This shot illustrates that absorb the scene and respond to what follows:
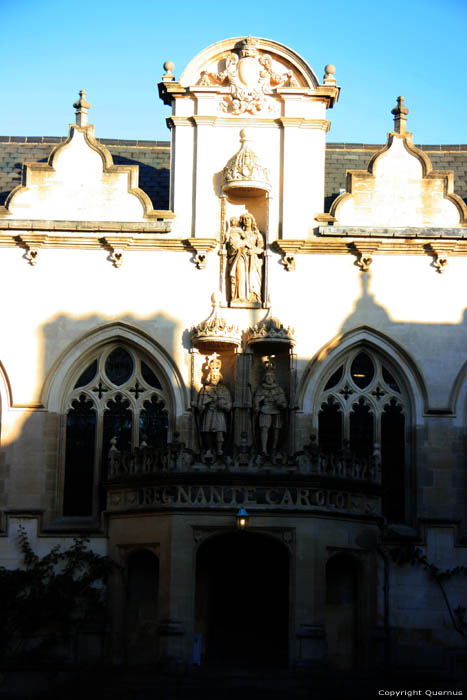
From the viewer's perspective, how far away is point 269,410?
2911cm

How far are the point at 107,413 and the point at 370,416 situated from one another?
567cm

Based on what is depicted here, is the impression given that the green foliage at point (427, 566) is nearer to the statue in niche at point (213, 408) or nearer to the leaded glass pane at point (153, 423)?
the statue in niche at point (213, 408)

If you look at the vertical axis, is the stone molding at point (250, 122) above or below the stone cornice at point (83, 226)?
above

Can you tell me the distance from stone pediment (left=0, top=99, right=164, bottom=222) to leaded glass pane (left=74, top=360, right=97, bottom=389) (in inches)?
128

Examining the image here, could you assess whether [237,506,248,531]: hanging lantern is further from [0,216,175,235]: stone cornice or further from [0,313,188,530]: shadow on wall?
[0,216,175,235]: stone cornice

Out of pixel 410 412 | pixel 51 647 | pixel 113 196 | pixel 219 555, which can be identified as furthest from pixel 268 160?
pixel 51 647

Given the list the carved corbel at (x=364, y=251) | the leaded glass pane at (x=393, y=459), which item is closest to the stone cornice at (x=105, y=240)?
the carved corbel at (x=364, y=251)

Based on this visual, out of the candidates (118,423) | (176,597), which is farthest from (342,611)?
(118,423)

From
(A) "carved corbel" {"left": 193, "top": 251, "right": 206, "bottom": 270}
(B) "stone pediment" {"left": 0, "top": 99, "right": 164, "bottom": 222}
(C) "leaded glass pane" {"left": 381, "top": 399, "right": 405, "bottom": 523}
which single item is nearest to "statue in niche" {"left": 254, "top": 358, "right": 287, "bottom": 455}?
(C) "leaded glass pane" {"left": 381, "top": 399, "right": 405, "bottom": 523}

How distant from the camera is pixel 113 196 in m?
30.8

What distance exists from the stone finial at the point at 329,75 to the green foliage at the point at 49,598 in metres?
11.4

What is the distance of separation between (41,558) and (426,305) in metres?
9.79

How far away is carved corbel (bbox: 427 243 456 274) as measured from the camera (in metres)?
30.3

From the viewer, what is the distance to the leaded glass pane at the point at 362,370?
3020 centimetres
